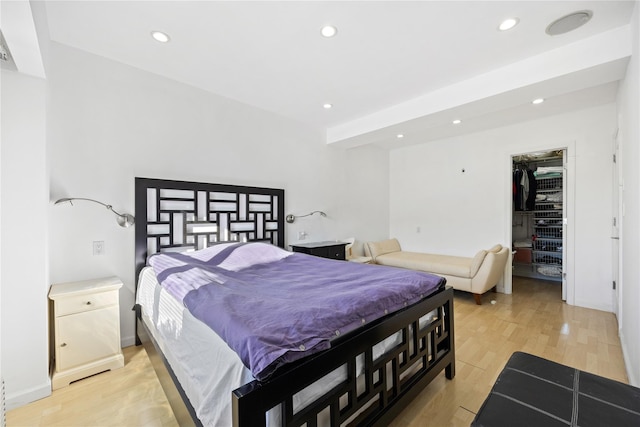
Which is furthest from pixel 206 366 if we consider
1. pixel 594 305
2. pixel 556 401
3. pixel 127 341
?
pixel 594 305

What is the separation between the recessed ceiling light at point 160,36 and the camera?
2137mm

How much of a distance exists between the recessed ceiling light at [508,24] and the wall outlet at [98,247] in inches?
150

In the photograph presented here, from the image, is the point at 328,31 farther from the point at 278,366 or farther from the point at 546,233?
the point at 546,233

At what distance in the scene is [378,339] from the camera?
1414mm

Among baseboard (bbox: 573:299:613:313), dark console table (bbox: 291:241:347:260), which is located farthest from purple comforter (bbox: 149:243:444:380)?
baseboard (bbox: 573:299:613:313)

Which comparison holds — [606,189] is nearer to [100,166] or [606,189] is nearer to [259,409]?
[259,409]

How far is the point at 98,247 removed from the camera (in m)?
2.43

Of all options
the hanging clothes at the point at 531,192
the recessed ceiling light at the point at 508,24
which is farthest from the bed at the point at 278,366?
the hanging clothes at the point at 531,192

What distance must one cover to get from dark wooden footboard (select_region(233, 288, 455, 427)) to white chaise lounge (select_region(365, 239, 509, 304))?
1.83 m

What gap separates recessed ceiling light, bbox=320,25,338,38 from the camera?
206cm

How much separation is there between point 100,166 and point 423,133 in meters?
4.48

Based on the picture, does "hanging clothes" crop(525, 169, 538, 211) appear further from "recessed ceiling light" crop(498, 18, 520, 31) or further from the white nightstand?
the white nightstand

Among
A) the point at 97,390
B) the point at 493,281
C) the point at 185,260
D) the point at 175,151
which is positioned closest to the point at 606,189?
the point at 493,281

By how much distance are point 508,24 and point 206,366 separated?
118 inches
